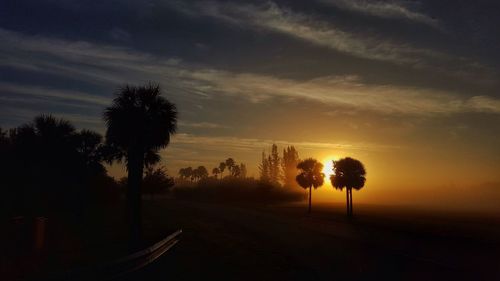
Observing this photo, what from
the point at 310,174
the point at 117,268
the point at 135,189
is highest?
the point at 310,174

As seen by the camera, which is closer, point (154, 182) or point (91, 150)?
point (91, 150)

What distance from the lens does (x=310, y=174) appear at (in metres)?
94.3

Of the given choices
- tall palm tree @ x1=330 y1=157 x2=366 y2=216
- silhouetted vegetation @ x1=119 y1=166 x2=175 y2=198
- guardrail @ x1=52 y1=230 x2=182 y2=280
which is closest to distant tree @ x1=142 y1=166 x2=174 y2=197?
silhouetted vegetation @ x1=119 y1=166 x2=175 y2=198

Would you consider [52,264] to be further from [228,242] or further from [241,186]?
[241,186]

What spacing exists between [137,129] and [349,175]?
55.3m

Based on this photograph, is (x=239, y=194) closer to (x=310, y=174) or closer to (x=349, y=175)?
(x=310, y=174)

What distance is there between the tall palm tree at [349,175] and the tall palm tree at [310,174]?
1241 centimetres

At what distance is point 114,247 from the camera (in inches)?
843

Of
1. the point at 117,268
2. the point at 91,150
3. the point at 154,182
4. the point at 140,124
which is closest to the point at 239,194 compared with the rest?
the point at 154,182

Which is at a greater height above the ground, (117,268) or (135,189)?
(135,189)

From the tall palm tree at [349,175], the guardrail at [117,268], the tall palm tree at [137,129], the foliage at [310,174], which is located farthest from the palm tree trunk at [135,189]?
the foliage at [310,174]

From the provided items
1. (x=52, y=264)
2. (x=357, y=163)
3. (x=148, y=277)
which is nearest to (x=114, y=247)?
(x=52, y=264)

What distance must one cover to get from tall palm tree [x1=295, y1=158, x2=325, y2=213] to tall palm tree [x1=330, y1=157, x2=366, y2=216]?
12.4m

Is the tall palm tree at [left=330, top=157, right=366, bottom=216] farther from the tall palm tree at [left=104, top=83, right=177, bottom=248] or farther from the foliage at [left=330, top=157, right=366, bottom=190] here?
the tall palm tree at [left=104, top=83, right=177, bottom=248]
